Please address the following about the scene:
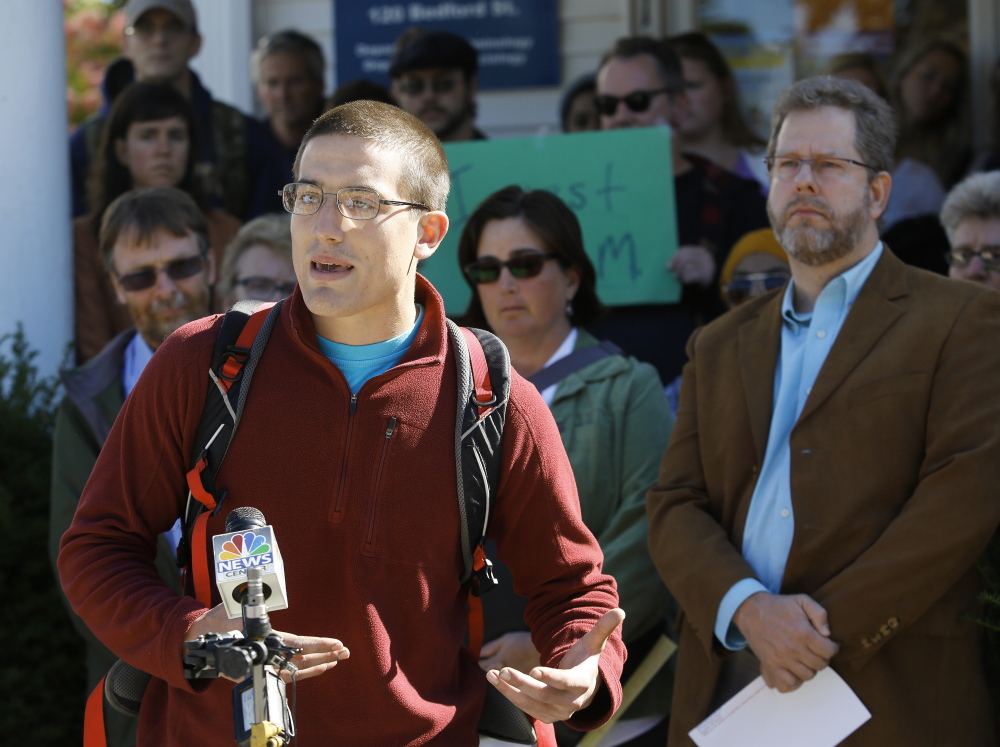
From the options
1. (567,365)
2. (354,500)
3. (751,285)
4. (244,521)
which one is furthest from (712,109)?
(244,521)

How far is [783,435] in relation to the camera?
3.35 meters

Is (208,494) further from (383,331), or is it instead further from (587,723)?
(587,723)

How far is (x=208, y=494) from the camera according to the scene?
222 cm

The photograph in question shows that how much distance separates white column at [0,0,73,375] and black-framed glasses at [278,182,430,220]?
9.35 ft

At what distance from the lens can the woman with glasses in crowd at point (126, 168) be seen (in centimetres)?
516

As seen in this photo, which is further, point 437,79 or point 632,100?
point 437,79

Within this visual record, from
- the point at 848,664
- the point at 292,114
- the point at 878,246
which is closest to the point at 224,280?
the point at 292,114

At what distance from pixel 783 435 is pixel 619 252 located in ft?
5.95

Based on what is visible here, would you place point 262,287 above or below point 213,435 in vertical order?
above

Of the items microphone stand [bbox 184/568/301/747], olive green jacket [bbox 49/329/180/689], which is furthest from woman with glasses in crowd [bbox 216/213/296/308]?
microphone stand [bbox 184/568/301/747]

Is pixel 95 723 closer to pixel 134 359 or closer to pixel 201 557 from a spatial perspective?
pixel 201 557

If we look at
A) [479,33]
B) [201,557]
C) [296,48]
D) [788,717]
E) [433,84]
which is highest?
[479,33]

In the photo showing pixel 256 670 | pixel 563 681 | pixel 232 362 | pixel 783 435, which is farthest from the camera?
pixel 783 435

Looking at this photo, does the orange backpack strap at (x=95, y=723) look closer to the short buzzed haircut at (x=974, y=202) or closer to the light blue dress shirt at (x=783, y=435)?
the light blue dress shirt at (x=783, y=435)
